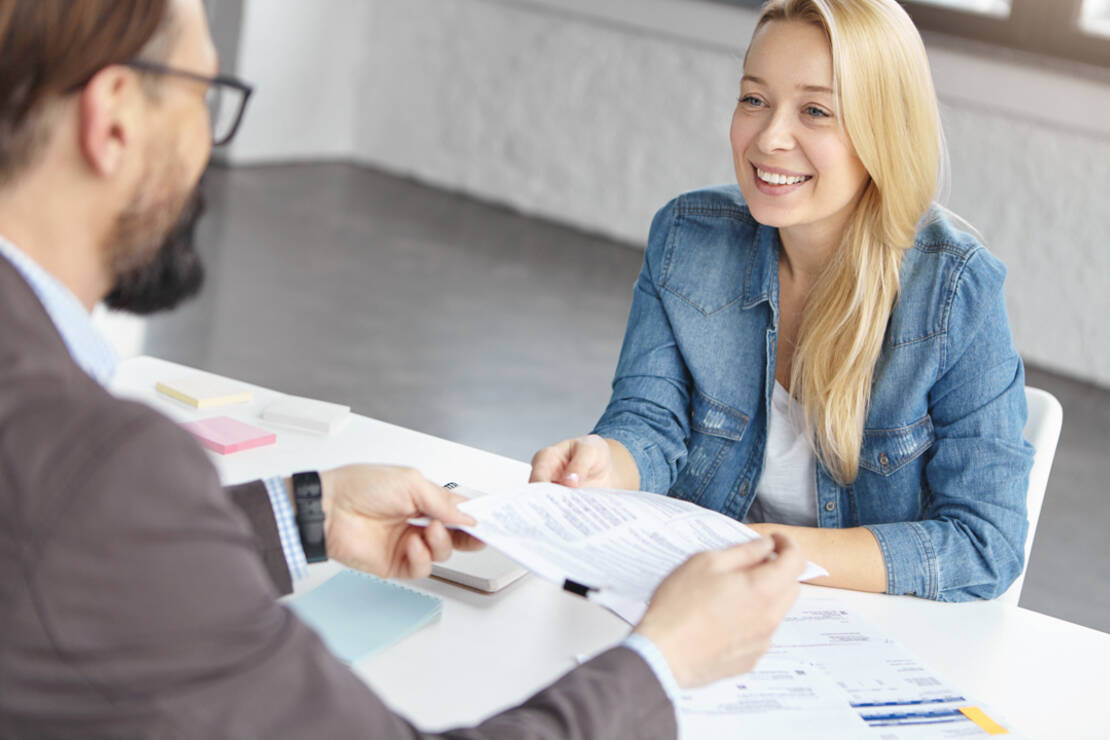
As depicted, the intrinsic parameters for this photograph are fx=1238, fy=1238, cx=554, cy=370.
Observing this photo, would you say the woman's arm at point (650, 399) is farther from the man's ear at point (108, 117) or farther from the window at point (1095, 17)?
the window at point (1095, 17)

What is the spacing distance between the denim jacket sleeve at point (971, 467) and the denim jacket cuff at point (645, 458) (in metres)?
0.34

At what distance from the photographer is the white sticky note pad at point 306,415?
164 centimetres

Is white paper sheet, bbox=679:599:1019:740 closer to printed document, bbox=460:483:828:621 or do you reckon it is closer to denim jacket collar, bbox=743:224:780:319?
printed document, bbox=460:483:828:621

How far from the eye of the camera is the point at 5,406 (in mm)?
736

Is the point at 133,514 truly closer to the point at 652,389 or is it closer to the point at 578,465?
the point at 578,465

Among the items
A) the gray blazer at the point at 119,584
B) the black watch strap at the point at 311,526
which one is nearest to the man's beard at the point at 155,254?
the gray blazer at the point at 119,584

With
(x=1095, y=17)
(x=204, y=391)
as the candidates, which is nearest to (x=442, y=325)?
(x=1095, y=17)

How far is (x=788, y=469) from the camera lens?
71.6 inches

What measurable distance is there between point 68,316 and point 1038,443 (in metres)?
1.34

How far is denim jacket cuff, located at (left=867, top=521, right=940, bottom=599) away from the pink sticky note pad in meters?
0.78

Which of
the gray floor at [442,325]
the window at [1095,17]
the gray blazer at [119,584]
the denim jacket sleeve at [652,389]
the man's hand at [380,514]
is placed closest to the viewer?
the gray blazer at [119,584]

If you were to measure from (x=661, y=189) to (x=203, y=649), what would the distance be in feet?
17.9

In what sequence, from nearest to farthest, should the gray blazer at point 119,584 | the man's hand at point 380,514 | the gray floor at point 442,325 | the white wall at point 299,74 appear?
the gray blazer at point 119,584 → the man's hand at point 380,514 → the gray floor at point 442,325 → the white wall at point 299,74

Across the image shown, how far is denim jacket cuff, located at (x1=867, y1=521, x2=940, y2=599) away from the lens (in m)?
1.48
